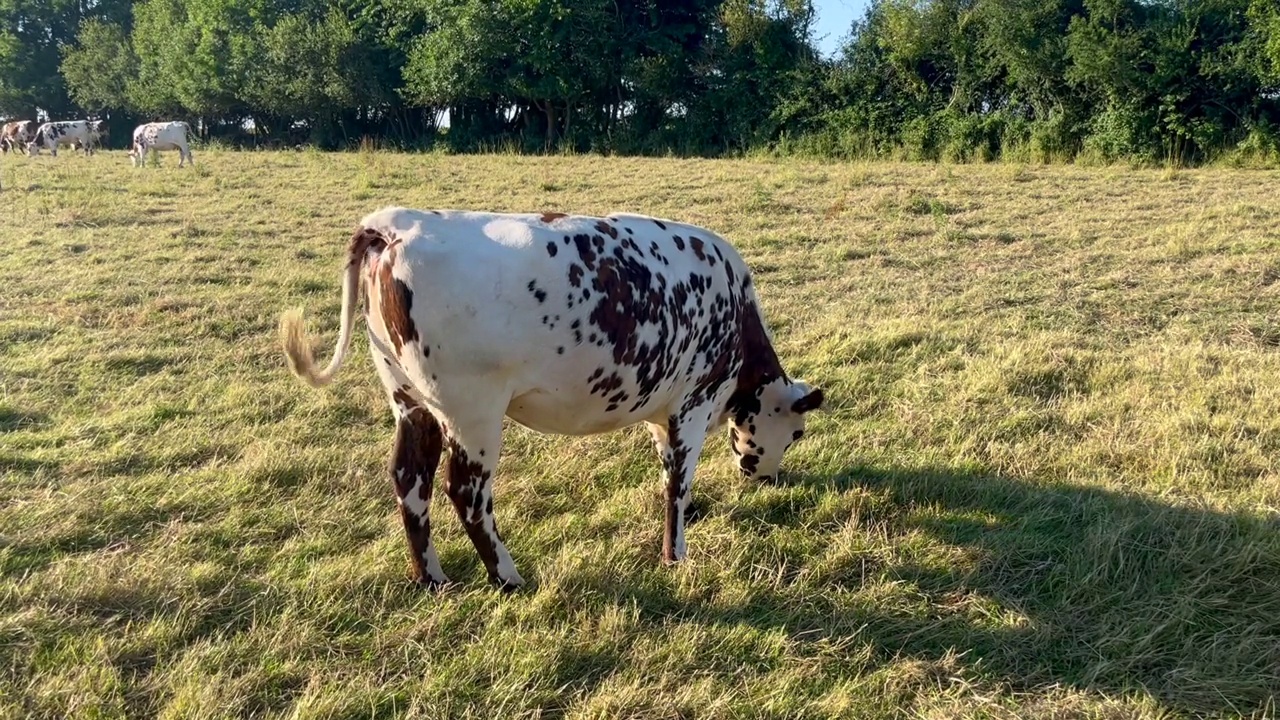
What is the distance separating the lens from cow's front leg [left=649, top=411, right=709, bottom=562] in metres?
A: 3.76

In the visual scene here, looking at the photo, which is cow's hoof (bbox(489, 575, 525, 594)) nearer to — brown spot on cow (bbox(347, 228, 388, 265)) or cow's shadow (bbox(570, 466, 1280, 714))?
cow's shadow (bbox(570, 466, 1280, 714))

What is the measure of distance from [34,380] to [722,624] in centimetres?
506

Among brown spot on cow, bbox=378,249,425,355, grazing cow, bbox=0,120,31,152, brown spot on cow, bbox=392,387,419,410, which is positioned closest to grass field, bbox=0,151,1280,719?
brown spot on cow, bbox=392,387,419,410

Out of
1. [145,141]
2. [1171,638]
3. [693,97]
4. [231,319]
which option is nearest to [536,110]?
[693,97]

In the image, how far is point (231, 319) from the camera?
709 centimetres

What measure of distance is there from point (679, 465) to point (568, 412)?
72 cm

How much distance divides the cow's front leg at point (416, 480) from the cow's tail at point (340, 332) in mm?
361

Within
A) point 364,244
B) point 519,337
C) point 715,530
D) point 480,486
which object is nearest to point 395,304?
point 364,244

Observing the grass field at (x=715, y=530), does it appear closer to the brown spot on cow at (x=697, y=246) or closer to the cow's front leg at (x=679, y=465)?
the cow's front leg at (x=679, y=465)

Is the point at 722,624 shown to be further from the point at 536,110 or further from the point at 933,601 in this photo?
the point at 536,110

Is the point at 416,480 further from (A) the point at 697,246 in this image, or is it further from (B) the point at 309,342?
(A) the point at 697,246

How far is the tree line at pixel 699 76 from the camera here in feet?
62.8

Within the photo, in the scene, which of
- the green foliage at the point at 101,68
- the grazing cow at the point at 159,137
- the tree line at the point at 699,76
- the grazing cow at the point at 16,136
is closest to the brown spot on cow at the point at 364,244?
the tree line at the point at 699,76

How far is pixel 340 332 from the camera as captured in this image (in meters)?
3.23
